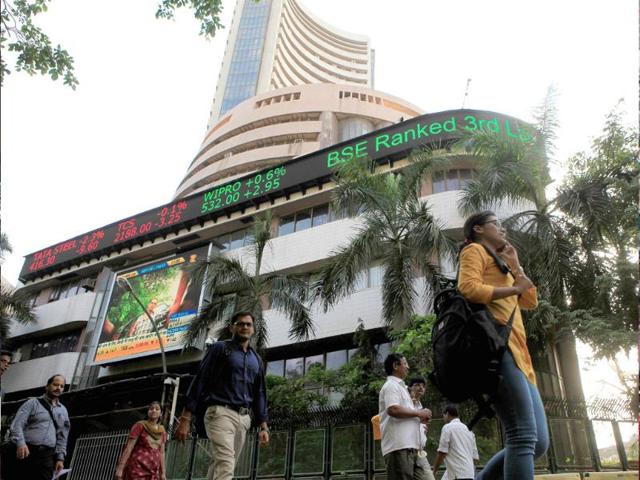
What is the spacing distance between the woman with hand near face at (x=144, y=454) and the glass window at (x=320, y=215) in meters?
16.2

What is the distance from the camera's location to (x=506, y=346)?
8.34 ft

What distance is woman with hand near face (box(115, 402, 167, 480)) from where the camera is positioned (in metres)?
5.46

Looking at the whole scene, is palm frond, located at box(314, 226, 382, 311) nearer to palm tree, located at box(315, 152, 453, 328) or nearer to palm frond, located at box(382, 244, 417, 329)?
palm tree, located at box(315, 152, 453, 328)

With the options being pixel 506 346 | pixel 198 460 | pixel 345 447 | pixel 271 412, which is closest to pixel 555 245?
pixel 345 447

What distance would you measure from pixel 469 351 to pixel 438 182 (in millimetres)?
18111

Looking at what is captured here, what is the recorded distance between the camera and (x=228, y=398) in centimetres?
422

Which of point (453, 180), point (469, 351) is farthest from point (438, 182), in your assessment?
point (469, 351)

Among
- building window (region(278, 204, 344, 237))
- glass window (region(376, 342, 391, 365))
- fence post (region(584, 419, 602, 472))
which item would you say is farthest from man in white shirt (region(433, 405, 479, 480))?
building window (region(278, 204, 344, 237))

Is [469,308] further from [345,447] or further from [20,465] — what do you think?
[345,447]

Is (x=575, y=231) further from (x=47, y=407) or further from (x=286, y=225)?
(x=47, y=407)

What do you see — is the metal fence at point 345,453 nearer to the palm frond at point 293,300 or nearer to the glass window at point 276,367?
the palm frond at point 293,300

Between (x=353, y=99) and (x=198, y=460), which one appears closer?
(x=198, y=460)

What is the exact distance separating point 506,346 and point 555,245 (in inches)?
452

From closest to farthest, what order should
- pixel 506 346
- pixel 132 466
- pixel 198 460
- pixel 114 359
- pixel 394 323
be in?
1. pixel 506 346
2. pixel 132 466
3. pixel 198 460
4. pixel 394 323
5. pixel 114 359
